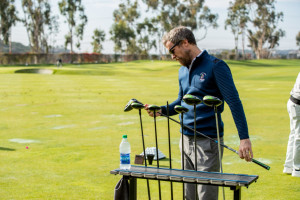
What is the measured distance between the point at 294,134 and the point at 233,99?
11.1 ft

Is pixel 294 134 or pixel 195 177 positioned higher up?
pixel 195 177

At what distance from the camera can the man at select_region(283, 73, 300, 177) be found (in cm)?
692

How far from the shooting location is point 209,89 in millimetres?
4551

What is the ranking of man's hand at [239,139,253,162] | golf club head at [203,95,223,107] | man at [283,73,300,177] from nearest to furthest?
golf club head at [203,95,223,107], man's hand at [239,139,253,162], man at [283,73,300,177]

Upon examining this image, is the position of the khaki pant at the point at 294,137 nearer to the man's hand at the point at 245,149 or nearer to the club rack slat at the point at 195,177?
the man's hand at the point at 245,149

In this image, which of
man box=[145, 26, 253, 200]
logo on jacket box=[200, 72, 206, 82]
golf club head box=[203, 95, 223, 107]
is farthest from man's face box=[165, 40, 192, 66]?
golf club head box=[203, 95, 223, 107]

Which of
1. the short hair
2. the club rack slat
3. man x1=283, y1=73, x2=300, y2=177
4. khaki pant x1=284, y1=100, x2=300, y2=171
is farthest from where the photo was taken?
khaki pant x1=284, y1=100, x2=300, y2=171

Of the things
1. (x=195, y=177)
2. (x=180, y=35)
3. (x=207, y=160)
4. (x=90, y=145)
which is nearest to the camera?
(x=195, y=177)

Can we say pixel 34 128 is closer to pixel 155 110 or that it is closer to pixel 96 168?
pixel 96 168

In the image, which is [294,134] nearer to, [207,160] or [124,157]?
[207,160]

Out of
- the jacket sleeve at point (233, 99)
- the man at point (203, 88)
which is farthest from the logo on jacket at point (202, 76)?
the jacket sleeve at point (233, 99)

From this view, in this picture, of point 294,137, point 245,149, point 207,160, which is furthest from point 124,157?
point 294,137

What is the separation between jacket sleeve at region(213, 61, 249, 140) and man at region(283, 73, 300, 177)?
9.16ft

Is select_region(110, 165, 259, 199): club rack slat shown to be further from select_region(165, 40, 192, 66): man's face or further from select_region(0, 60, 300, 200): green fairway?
select_region(0, 60, 300, 200): green fairway
